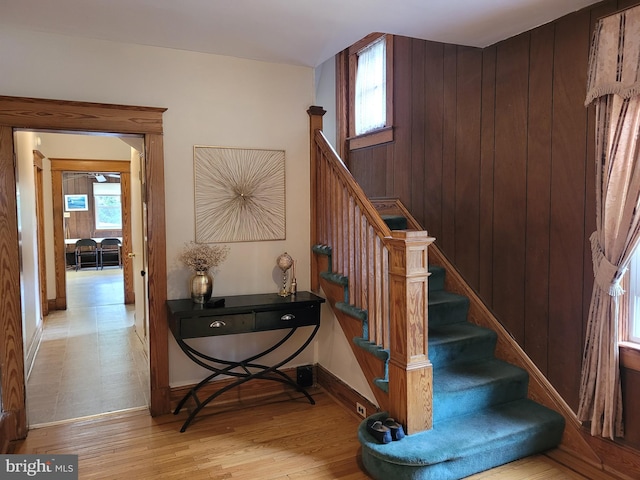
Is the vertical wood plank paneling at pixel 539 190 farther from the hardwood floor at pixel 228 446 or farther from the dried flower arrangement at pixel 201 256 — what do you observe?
the dried flower arrangement at pixel 201 256

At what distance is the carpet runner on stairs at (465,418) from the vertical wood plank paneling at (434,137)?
802 mm

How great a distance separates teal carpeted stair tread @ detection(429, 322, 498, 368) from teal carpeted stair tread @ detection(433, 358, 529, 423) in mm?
54

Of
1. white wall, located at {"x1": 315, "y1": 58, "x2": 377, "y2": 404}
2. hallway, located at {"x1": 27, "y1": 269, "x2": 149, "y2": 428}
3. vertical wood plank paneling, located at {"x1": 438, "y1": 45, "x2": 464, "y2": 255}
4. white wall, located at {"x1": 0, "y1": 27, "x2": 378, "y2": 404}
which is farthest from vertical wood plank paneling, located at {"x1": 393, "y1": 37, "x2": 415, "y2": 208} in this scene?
hallway, located at {"x1": 27, "y1": 269, "x2": 149, "y2": 428}

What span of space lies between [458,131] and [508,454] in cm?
234

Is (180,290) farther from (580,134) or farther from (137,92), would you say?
(580,134)

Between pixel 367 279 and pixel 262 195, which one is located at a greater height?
pixel 262 195

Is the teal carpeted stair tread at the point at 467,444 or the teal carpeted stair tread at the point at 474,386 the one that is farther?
the teal carpeted stair tread at the point at 474,386

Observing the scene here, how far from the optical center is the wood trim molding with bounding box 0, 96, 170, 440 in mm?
2947

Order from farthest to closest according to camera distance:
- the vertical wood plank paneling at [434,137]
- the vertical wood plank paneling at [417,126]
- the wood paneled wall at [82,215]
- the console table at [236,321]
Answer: the wood paneled wall at [82,215] < the vertical wood plank paneling at [417,126] < the vertical wood plank paneling at [434,137] < the console table at [236,321]

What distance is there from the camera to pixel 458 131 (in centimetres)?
371

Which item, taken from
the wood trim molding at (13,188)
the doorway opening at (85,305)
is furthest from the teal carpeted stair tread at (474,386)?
the doorway opening at (85,305)

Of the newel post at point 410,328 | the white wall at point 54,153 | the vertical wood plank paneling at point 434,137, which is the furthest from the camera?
the white wall at point 54,153

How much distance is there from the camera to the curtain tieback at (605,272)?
2.46 m

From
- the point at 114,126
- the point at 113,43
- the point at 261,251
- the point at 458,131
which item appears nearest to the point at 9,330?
the point at 114,126
